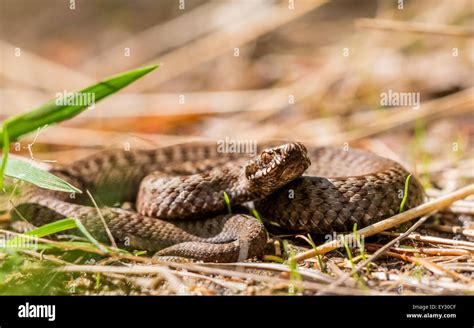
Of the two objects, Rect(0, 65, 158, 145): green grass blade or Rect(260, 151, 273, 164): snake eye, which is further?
Rect(260, 151, 273, 164): snake eye

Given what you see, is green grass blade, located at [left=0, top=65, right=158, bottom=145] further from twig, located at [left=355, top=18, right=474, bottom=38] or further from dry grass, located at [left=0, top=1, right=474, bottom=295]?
twig, located at [left=355, top=18, right=474, bottom=38]

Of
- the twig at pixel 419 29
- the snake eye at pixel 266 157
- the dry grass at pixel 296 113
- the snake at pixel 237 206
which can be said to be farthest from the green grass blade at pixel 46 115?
the twig at pixel 419 29

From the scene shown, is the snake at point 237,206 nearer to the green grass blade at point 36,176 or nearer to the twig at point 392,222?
the twig at point 392,222

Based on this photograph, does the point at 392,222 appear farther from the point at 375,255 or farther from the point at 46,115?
the point at 46,115

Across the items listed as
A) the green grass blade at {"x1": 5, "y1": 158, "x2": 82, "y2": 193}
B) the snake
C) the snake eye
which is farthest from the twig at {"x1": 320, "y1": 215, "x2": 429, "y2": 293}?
the green grass blade at {"x1": 5, "y1": 158, "x2": 82, "y2": 193}

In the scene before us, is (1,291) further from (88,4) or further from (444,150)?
(88,4)
